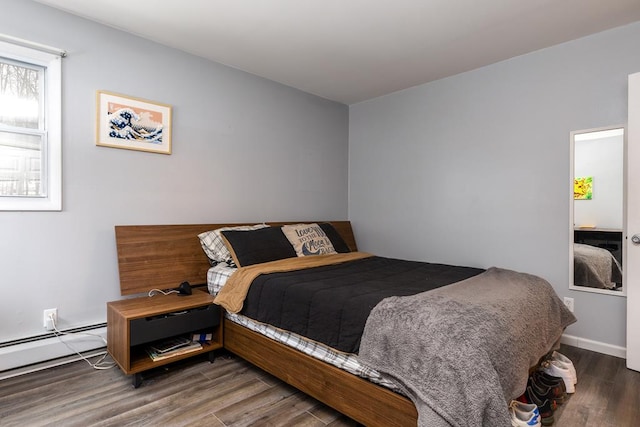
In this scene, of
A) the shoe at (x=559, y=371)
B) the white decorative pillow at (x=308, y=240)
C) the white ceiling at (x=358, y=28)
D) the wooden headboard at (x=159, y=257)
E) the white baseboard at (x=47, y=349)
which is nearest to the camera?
the shoe at (x=559, y=371)

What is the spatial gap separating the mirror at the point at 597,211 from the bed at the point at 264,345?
2.29 feet

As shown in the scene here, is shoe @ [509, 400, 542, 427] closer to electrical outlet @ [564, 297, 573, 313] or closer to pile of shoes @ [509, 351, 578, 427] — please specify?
pile of shoes @ [509, 351, 578, 427]

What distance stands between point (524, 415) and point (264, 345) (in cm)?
141

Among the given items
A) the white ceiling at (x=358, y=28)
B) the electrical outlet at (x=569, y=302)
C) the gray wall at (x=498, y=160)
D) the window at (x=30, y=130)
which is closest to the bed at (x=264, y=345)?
the window at (x=30, y=130)

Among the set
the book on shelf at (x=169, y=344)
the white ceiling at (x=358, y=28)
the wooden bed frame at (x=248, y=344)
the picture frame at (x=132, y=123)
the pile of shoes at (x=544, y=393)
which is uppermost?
the white ceiling at (x=358, y=28)

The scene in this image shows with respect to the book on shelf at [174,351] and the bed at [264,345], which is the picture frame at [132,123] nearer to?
the bed at [264,345]

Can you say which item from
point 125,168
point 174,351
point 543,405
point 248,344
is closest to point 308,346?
point 248,344

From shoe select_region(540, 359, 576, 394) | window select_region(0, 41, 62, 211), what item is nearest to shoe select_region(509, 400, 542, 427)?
shoe select_region(540, 359, 576, 394)

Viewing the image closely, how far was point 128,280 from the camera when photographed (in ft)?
8.20

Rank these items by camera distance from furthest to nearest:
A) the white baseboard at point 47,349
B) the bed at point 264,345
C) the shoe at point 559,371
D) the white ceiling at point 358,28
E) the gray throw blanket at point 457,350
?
1. the white ceiling at point 358,28
2. the white baseboard at point 47,349
3. the shoe at point 559,371
4. the bed at point 264,345
5. the gray throw blanket at point 457,350

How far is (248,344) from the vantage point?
89.7 inches

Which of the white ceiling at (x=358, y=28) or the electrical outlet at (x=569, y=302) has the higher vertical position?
the white ceiling at (x=358, y=28)

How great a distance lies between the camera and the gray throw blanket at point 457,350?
4.12 ft

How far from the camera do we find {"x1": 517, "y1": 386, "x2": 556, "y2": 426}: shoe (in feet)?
5.74
